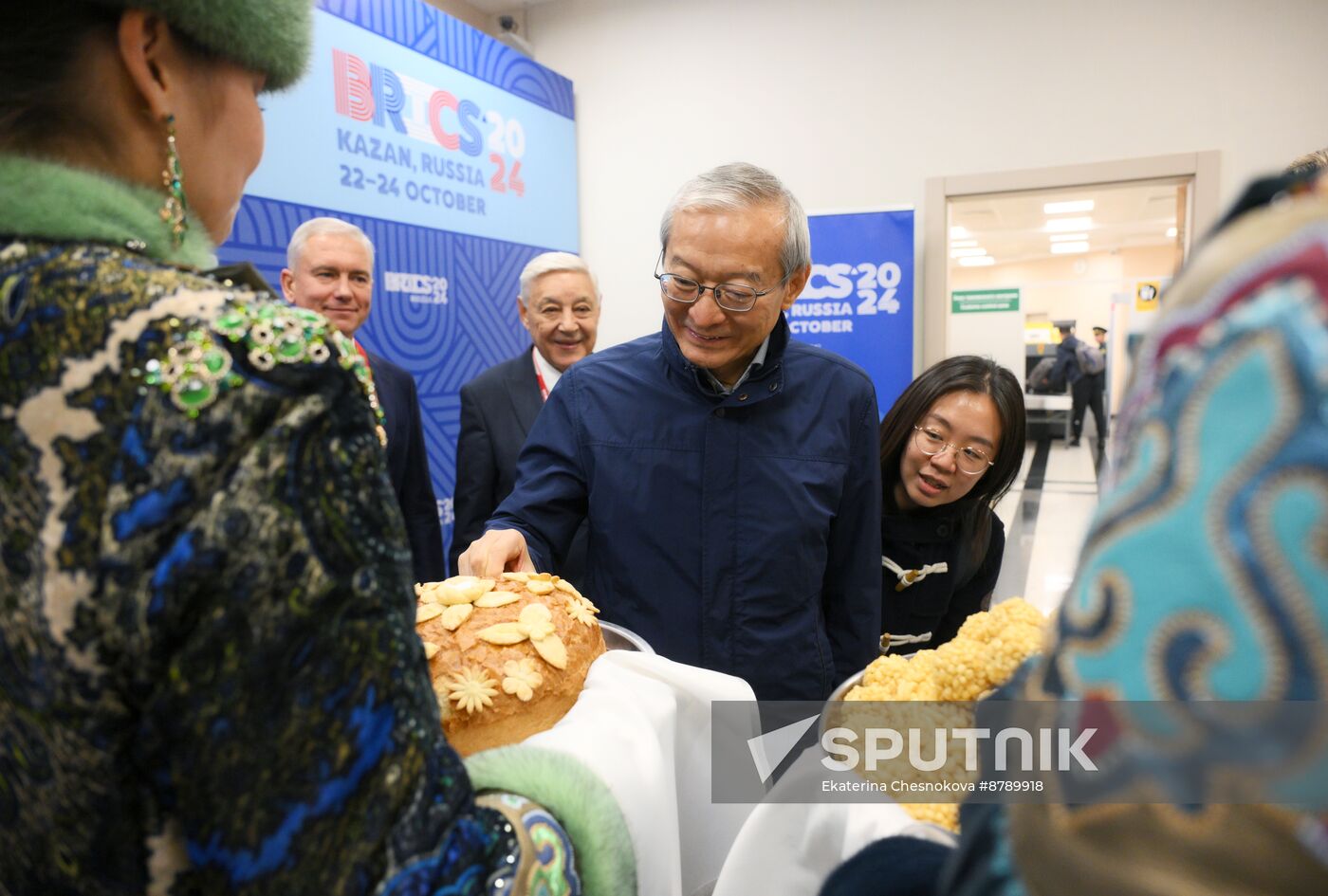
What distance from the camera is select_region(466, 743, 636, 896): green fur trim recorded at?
0.70 meters

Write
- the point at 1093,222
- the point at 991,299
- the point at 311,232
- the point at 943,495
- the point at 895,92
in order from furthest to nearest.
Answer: the point at 1093,222
the point at 991,299
the point at 895,92
the point at 311,232
the point at 943,495

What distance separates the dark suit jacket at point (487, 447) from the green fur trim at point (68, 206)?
2234 millimetres

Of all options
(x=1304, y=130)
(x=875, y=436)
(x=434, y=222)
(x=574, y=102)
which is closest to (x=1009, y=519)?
(x=1304, y=130)

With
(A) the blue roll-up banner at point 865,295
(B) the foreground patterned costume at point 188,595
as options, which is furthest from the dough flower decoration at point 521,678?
(A) the blue roll-up banner at point 865,295

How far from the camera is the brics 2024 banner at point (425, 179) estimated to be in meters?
3.49

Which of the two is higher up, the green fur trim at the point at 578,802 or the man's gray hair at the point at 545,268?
the man's gray hair at the point at 545,268

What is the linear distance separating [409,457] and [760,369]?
1582 millimetres

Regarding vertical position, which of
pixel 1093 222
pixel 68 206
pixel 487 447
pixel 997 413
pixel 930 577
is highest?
pixel 1093 222

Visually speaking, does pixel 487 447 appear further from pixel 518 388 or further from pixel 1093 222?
pixel 1093 222

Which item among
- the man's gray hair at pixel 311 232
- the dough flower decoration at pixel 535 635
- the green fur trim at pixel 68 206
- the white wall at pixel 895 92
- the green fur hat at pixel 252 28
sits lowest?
the dough flower decoration at pixel 535 635

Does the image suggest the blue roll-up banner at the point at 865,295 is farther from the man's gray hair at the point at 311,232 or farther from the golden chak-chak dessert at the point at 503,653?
the golden chak-chak dessert at the point at 503,653

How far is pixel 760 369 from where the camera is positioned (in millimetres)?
1744

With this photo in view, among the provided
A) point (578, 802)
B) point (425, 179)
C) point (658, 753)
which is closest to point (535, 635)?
point (658, 753)

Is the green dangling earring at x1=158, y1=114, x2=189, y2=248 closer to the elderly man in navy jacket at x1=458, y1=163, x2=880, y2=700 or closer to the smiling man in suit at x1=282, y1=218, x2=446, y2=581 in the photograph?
the elderly man in navy jacket at x1=458, y1=163, x2=880, y2=700
